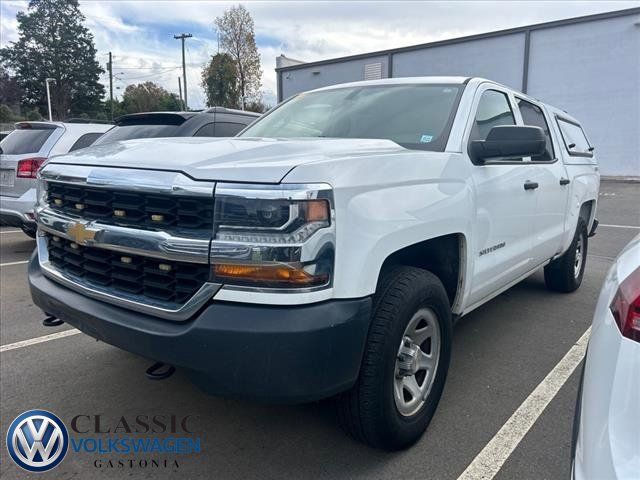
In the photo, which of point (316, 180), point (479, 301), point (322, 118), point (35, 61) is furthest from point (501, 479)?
point (35, 61)

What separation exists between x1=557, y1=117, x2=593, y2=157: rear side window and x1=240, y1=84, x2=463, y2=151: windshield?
237 cm

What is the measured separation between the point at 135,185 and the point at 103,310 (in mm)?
588

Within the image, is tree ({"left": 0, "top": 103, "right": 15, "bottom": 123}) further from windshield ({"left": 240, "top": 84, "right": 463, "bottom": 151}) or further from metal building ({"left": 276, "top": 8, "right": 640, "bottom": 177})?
windshield ({"left": 240, "top": 84, "right": 463, "bottom": 151})

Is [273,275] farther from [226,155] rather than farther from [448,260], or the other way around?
[448,260]

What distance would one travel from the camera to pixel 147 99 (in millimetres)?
69938

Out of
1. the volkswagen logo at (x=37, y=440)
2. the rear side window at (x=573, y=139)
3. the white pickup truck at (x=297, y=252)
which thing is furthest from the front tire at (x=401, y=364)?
the rear side window at (x=573, y=139)

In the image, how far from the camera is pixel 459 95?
3.19 metres

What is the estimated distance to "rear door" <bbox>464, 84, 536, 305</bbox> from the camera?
302cm

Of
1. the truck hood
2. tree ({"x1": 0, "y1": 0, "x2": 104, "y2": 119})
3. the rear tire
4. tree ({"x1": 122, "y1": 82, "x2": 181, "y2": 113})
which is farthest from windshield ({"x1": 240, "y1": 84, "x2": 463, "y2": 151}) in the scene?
tree ({"x1": 0, "y1": 0, "x2": 104, "y2": 119})

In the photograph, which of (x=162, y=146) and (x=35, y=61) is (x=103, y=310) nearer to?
(x=162, y=146)

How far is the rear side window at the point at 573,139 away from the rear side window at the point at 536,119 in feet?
1.53

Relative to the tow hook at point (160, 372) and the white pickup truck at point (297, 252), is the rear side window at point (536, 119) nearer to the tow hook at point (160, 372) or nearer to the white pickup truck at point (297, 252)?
the white pickup truck at point (297, 252)

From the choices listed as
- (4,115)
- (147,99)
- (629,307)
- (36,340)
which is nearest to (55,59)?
(147,99)

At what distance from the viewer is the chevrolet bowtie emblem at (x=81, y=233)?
231 centimetres
